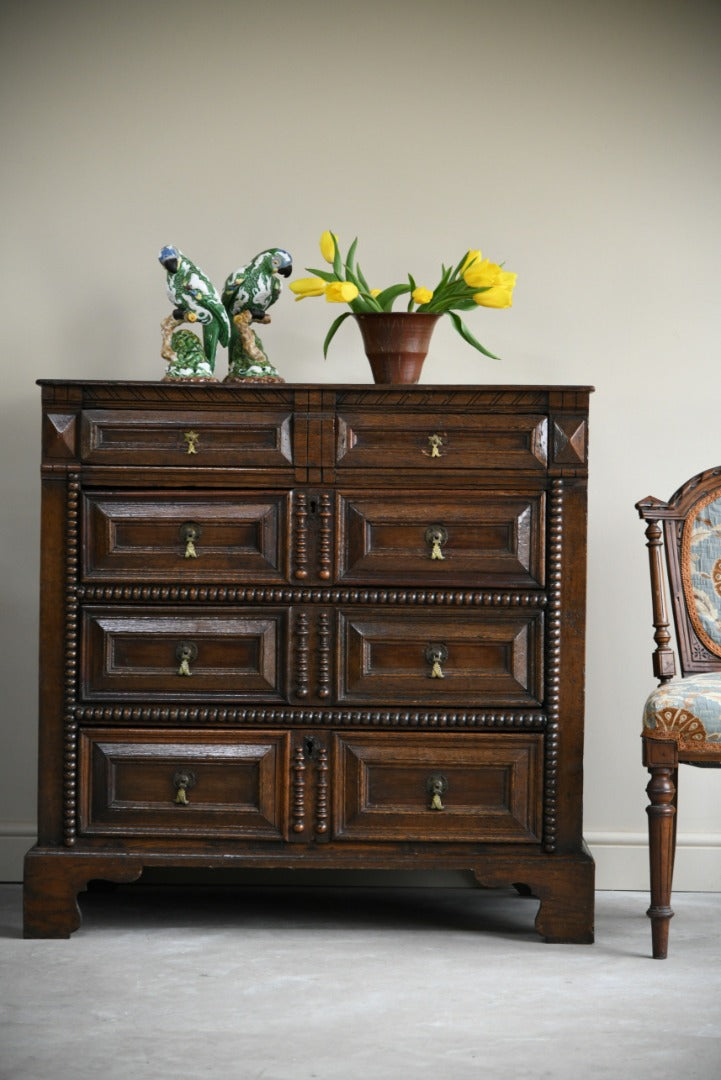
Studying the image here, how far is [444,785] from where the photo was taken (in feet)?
9.09

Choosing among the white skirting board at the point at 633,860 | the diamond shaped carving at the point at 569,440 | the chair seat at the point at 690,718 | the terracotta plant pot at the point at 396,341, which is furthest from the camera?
the white skirting board at the point at 633,860

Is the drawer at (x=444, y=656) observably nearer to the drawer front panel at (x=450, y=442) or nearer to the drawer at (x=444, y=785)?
the drawer at (x=444, y=785)

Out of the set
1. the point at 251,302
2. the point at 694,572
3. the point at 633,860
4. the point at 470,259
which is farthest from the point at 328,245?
the point at 633,860

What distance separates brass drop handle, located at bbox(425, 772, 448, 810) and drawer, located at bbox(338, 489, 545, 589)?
42 cm

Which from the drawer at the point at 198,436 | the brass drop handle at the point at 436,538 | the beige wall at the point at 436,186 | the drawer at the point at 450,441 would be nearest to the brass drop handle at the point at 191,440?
the drawer at the point at 198,436

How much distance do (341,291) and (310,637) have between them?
759 millimetres

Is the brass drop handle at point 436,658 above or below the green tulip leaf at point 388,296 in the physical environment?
below

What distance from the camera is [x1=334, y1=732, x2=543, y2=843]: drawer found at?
2773mm

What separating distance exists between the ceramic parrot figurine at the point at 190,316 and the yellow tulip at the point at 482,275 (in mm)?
553

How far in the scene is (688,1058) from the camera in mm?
2158

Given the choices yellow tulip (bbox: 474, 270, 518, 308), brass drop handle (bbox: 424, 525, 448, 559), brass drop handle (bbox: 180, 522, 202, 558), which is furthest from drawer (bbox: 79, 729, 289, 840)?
yellow tulip (bbox: 474, 270, 518, 308)

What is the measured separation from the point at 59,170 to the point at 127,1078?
2277mm

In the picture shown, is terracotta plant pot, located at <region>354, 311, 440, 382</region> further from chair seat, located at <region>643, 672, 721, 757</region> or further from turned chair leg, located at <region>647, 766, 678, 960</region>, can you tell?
turned chair leg, located at <region>647, 766, 678, 960</region>

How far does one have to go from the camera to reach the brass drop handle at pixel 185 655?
2773mm
